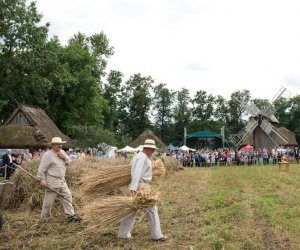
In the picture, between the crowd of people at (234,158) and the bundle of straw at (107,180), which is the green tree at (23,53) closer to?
the crowd of people at (234,158)

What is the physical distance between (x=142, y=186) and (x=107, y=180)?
1311mm

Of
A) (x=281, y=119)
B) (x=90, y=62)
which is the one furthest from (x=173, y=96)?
(x=90, y=62)

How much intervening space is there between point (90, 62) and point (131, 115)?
1354 inches

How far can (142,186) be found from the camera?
7.59 m

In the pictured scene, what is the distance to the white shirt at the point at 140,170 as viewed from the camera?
748 cm

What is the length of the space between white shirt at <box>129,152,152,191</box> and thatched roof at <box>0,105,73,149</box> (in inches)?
1123

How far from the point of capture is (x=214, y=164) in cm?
3831

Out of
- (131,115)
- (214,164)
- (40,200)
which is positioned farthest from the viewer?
(131,115)

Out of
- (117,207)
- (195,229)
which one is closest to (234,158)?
(195,229)

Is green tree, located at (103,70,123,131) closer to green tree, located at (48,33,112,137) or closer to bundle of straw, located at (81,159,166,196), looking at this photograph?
green tree, located at (48,33,112,137)

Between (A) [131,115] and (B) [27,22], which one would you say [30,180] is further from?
(A) [131,115]

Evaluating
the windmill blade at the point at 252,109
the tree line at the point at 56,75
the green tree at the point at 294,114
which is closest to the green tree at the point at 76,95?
the tree line at the point at 56,75

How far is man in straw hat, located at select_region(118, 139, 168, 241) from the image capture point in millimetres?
7445

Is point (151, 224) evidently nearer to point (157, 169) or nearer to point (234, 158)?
point (157, 169)
